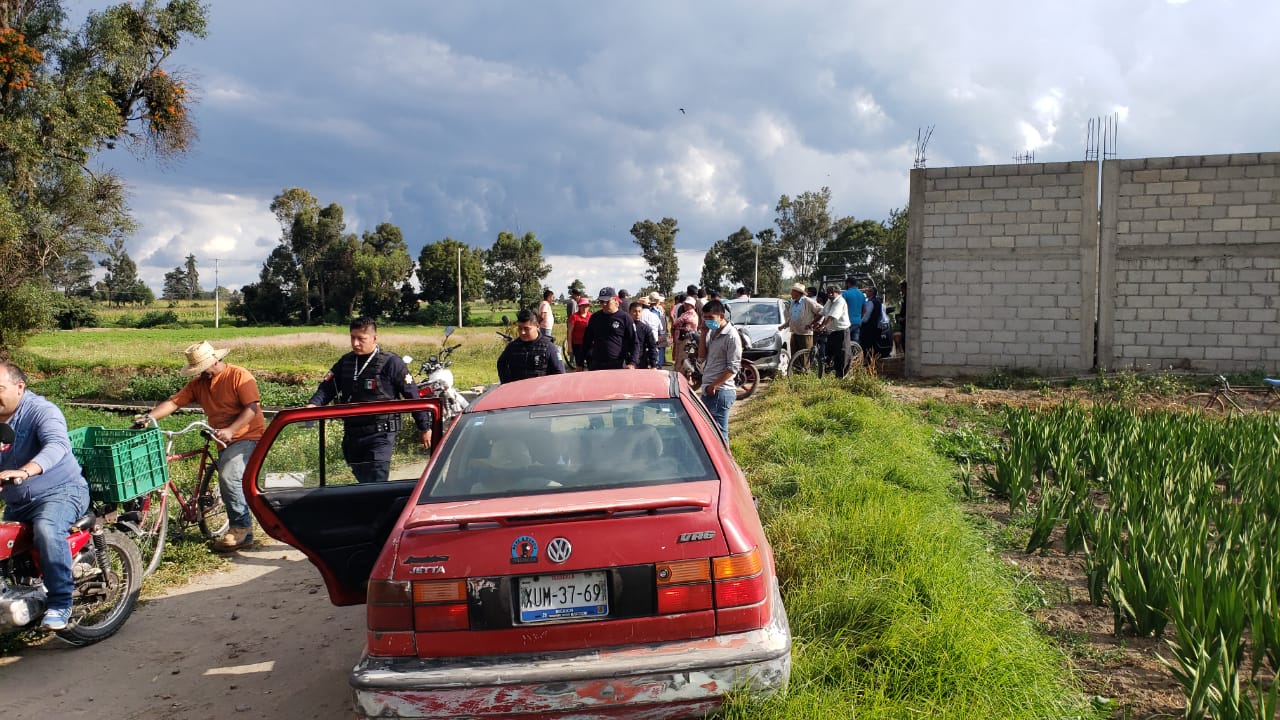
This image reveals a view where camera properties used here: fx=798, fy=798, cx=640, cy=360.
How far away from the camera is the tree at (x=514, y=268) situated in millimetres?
69688

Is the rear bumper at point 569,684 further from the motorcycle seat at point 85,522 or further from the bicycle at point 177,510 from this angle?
the bicycle at point 177,510

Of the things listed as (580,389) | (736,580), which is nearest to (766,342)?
(580,389)

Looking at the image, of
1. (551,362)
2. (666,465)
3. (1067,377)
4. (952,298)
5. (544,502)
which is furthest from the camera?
(952,298)

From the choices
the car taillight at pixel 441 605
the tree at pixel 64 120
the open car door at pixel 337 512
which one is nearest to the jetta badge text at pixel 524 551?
the car taillight at pixel 441 605

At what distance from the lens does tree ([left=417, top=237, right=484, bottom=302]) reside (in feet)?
212

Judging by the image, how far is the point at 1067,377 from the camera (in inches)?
554

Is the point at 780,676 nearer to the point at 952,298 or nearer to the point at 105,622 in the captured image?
the point at 105,622

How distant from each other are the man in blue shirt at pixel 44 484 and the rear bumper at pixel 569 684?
2.62 meters


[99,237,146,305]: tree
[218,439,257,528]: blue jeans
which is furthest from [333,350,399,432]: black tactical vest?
[99,237,146,305]: tree

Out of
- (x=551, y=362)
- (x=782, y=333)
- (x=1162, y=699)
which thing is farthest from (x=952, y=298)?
(x=1162, y=699)

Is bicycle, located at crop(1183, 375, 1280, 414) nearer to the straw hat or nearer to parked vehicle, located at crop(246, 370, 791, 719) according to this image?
parked vehicle, located at crop(246, 370, 791, 719)

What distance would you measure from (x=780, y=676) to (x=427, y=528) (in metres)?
1.39

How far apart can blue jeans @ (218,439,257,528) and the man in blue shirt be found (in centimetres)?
148

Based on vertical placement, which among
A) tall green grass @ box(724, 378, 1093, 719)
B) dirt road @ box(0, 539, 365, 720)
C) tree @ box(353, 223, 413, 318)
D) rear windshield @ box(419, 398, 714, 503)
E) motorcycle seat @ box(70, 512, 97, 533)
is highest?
tree @ box(353, 223, 413, 318)
